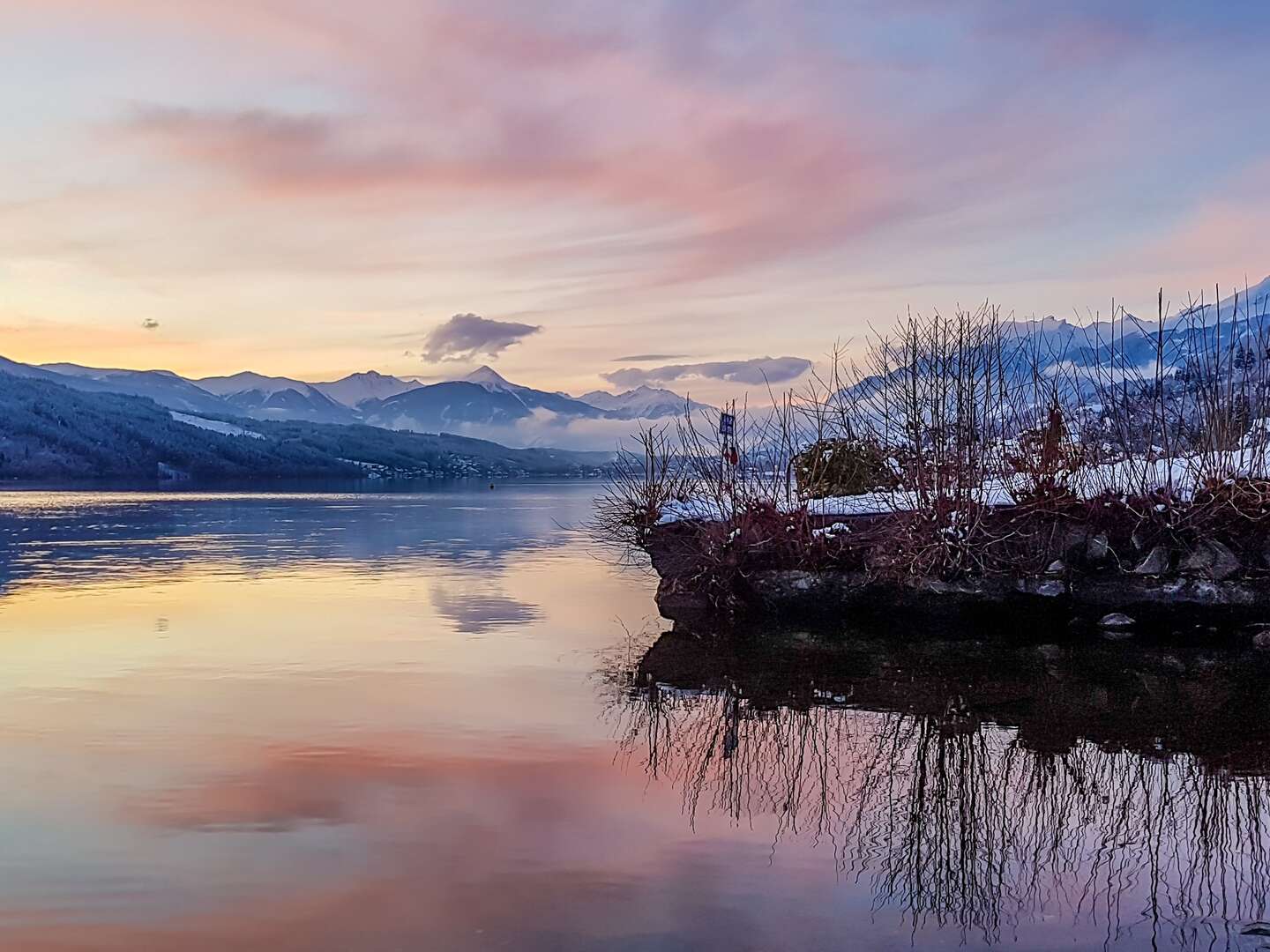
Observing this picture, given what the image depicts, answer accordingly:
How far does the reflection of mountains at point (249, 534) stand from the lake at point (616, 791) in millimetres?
11581

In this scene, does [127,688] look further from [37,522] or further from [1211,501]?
[37,522]

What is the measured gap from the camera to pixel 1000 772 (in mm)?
13383

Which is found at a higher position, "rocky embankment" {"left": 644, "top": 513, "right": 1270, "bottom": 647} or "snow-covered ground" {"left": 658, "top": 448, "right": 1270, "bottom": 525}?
"snow-covered ground" {"left": 658, "top": 448, "right": 1270, "bottom": 525}

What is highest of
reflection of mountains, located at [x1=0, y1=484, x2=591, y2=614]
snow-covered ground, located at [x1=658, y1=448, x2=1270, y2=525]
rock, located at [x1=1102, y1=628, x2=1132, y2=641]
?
snow-covered ground, located at [x1=658, y1=448, x2=1270, y2=525]

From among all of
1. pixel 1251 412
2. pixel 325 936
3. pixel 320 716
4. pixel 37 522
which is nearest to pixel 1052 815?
pixel 325 936

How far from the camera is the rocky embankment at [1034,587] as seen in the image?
24.3 m

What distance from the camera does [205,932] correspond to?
8.95m

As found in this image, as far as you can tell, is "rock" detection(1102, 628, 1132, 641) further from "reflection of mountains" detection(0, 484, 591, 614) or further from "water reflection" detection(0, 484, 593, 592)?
"water reflection" detection(0, 484, 593, 592)

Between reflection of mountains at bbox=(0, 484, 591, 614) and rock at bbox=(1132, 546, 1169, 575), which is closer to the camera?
rock at bbox=(1132, 546, 1169, 575)

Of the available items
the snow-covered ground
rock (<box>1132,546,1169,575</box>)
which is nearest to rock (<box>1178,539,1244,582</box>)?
rock (<box>1132,546,1169,575</box>)

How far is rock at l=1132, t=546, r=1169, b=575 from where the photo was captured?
24.8 m

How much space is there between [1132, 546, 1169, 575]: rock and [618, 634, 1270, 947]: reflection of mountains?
339cm

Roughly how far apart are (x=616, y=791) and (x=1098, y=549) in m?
16.7

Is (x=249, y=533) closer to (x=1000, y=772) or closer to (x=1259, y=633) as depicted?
(x=1259, y=633)
